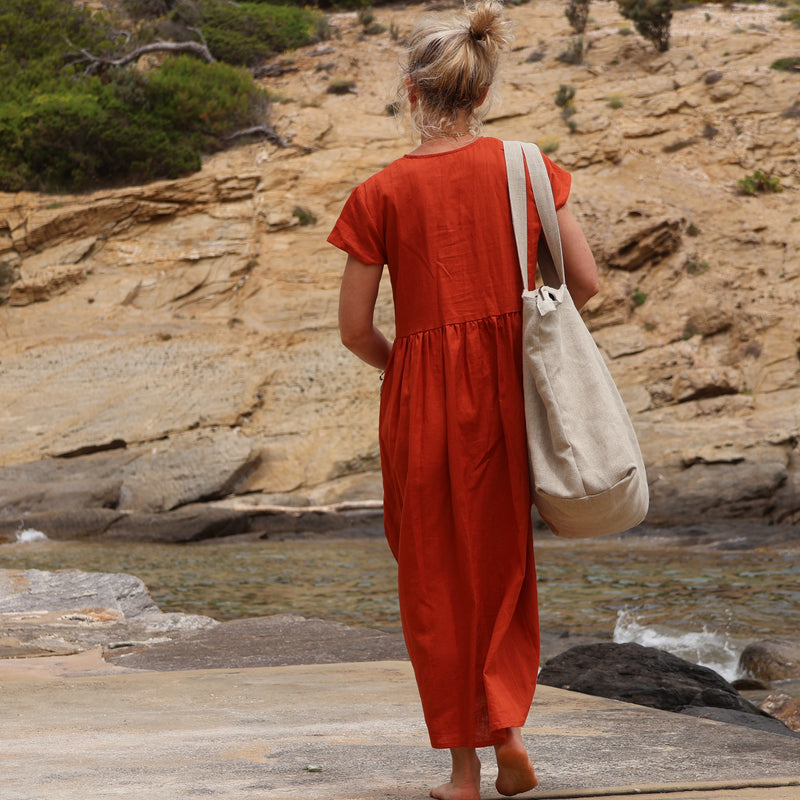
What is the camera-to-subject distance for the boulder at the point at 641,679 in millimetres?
4078

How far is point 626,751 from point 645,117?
22.7 m

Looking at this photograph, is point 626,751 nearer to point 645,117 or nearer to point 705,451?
point 705,451

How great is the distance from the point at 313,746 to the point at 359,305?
4.19 ft

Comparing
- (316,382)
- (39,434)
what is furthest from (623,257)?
(39,434)

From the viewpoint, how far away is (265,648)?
Answer: 203 inches

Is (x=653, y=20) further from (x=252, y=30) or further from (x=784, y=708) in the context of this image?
(x=784, y=708)

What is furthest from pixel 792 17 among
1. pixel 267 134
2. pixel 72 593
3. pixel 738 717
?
pixel 738 717

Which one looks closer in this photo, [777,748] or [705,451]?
[777,748]

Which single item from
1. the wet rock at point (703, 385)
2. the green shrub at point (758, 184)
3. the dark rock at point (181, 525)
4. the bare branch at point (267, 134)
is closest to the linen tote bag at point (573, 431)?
the dark rock at point (181, 525)

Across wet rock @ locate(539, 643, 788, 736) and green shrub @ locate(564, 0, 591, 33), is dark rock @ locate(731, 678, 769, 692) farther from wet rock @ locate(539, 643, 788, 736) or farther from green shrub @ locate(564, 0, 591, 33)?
green shrub @ locate(564, 0, 591, 33)

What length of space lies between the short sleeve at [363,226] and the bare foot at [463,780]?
123 cm

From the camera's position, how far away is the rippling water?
833 cm

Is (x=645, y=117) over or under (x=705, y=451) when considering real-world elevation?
over

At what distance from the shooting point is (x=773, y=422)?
1681 cm
